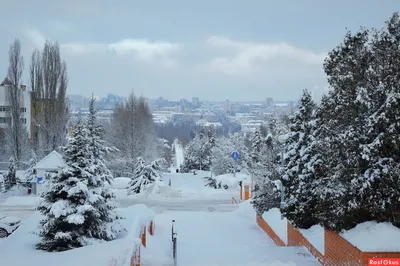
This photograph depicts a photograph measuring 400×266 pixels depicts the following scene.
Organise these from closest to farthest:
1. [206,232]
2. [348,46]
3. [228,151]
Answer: [348,46] < [206,232] < [228,151]

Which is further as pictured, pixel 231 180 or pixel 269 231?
pixel 231 180

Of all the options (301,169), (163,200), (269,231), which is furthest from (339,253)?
(163,200)

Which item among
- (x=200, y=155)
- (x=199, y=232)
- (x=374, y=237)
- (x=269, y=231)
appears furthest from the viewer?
(x=200, y=155)

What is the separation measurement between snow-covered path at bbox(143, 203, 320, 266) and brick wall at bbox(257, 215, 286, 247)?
0.82ft

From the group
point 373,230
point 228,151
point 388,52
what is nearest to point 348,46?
point 388,52

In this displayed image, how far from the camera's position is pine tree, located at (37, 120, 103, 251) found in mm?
11891

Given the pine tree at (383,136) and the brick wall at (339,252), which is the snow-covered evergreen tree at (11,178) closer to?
the brick wall at (339,252)

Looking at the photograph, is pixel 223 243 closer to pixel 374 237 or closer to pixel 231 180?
pixel 374 237

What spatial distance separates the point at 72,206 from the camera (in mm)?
12172

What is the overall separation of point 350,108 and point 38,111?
3995 cm

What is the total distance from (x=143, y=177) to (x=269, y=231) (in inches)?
808

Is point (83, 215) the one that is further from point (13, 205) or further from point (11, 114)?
point (11, 114)

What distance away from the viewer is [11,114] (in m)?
44.3

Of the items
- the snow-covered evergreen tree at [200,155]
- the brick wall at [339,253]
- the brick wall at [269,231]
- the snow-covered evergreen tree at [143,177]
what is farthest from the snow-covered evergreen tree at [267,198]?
the snow-covered evergreen tree at [200,155]
